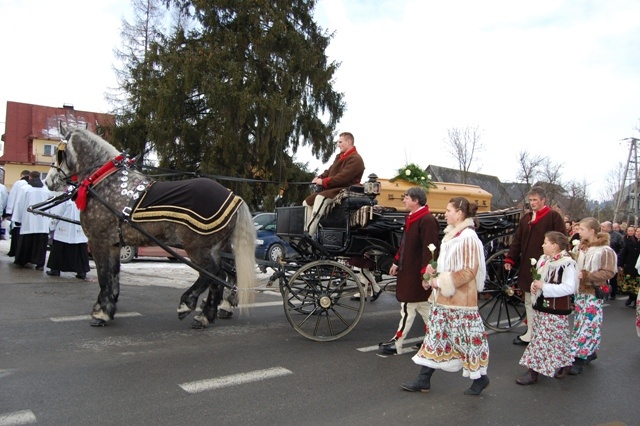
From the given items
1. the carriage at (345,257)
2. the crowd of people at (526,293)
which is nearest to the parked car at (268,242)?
the carriage at (345,257)

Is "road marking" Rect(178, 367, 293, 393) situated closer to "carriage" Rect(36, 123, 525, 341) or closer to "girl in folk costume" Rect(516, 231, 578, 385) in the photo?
"carriage" Rect(36, 123, 525, 341)

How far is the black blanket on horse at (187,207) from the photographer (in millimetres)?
6355

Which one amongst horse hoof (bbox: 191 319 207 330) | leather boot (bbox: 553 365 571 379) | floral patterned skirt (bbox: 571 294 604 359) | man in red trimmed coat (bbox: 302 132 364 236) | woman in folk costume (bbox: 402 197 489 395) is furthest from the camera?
man in red trimmed coat (bbox: 302 132 364 236)

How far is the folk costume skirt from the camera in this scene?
9.83 metres

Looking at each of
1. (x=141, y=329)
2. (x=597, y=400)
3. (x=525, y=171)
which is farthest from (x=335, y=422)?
(x=525, y=171)

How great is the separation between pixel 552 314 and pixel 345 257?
9.15 feet

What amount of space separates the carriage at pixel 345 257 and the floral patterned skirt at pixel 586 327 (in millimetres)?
1381

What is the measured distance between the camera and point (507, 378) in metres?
5.25

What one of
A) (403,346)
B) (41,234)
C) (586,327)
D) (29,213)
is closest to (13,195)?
(29,213)

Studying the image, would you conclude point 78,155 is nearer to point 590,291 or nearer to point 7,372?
point 7,372

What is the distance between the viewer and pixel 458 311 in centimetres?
457

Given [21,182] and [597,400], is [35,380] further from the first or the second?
[21,182]

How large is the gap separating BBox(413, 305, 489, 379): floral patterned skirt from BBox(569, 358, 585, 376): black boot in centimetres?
151

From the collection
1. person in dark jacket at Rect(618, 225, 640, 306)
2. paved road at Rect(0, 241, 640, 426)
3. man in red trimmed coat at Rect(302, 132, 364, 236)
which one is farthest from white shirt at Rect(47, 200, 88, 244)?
person in dark jacket at Rect(618, 225, 640, 306)
